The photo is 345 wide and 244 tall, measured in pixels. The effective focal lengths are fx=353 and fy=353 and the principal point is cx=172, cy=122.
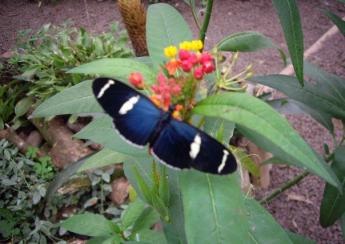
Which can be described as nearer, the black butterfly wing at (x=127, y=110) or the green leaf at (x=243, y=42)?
the black butterfly wing at (x=127, y=110)

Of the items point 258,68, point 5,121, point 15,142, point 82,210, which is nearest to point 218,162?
point 82,210

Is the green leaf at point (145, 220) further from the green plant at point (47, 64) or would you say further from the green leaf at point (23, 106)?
the green leaf at point (23, 106)

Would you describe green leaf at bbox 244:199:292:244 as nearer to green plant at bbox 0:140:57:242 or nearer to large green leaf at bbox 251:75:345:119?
large green leaf at bbox 251:75:345:119

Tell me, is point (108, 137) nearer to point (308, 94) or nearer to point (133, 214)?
point (133, 214)

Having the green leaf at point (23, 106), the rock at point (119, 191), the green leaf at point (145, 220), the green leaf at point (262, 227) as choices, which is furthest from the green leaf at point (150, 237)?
the green leaf at point (23, 106)

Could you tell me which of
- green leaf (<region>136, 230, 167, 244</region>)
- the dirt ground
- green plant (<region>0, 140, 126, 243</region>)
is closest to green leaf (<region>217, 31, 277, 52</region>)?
the dirt ground

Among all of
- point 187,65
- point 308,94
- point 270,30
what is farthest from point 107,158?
point 270,30
